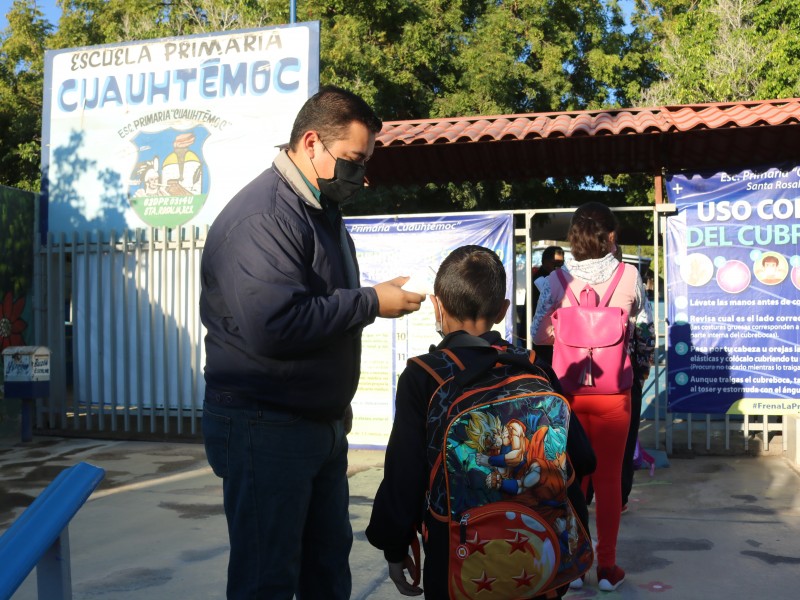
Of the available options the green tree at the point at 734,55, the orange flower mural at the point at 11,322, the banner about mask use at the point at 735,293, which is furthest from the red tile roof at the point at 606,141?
the green tree at the point at 734,55

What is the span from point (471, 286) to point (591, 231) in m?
1.83

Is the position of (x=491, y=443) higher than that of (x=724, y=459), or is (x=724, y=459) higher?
(x=491, y=443)

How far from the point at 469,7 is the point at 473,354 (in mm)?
21443

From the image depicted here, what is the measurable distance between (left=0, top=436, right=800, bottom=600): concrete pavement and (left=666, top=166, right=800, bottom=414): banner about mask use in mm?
619

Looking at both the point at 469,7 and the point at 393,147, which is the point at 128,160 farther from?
the point at 469,7

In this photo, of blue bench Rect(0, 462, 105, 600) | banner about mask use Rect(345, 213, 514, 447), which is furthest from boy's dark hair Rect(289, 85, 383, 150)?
banner about mask use Rect(345, 213, 514, 447)

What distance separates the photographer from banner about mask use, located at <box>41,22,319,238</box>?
858 centimetres

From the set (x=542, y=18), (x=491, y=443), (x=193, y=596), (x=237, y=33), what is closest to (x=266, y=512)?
(x=491, y=443)

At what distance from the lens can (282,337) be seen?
7.55 ft

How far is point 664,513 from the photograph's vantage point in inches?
220

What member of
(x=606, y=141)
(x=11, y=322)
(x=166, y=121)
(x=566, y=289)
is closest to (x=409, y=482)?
(x=566, y=289)

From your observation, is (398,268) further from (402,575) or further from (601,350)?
(402,575)

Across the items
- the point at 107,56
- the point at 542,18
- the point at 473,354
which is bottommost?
the point at 473,354

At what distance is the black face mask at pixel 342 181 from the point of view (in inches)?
103
